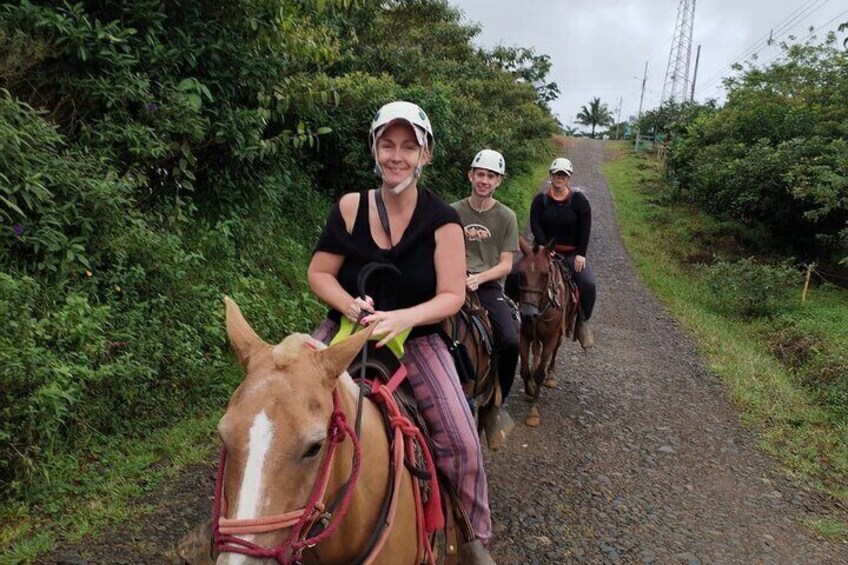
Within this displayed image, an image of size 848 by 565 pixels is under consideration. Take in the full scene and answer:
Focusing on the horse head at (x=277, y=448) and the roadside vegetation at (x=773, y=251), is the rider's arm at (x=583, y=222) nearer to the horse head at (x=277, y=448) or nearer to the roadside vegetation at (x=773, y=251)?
the roadside vegetation at (x=773, y=251)

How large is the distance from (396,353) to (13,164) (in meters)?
3.32

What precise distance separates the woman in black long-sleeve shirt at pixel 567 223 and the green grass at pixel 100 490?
14.0 ft

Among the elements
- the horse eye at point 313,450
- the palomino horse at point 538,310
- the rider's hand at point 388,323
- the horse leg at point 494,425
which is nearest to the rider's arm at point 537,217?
Answer: the palomino horse at point 538,310

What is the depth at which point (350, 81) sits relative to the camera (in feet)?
26.2

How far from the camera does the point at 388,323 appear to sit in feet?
7.23

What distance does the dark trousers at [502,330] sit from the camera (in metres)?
4.48

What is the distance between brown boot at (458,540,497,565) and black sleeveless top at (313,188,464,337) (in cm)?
126

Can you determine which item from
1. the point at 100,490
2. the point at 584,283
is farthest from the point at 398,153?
the point at 584,283

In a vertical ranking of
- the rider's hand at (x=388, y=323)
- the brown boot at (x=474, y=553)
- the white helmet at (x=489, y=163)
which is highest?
the white helmet at (x=489, y=163)

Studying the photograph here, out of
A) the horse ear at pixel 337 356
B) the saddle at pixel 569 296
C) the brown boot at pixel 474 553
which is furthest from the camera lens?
the saddle at pixel 569 296

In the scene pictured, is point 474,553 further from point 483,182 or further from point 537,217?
point 537,217

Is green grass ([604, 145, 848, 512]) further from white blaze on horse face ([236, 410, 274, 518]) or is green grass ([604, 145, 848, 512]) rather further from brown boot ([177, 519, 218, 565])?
white blaze on horse face ([236, 410, 274, 518])

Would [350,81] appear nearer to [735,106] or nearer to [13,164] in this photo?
[13,164]

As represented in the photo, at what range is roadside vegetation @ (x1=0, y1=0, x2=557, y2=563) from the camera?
11.7ft
